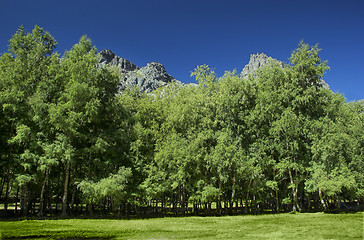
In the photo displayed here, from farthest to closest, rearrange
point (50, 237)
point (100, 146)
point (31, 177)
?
point (100, 146), point (31, 177), point (50, 237)

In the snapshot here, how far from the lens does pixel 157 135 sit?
1252 inches

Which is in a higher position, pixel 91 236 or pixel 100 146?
pixel 100 146

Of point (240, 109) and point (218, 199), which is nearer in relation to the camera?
point (218, 199)

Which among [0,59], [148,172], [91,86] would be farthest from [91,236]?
[0,59]

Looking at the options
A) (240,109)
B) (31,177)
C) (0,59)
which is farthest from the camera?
(240,109)

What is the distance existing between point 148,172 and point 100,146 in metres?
6.53

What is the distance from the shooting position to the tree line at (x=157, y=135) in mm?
24400

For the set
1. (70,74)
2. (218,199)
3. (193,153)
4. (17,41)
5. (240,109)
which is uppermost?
(17,41)

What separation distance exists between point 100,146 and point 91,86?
680 cm

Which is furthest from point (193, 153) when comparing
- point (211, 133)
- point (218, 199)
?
point (218, 199)

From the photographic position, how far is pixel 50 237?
1227 centimetres

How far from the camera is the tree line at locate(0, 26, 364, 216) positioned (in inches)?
961

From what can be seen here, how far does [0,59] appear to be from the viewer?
1069 inches

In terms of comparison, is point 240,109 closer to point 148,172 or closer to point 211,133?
point 211,133
